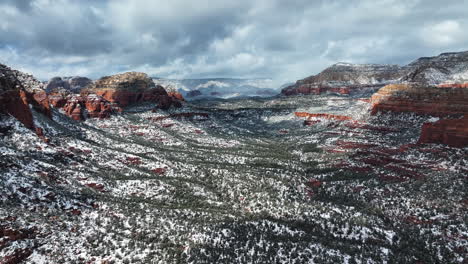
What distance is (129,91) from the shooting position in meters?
136

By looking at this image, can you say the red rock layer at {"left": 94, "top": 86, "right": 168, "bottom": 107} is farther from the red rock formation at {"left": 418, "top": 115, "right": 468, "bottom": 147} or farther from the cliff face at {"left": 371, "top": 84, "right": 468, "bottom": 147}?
the red rock formation at {"left": 418, "top": 115, "right": 468, "bottom": 147}

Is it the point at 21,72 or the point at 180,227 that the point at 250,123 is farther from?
the point at 180,227

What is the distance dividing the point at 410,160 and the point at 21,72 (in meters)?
95.3

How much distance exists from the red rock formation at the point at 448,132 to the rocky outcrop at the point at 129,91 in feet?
323

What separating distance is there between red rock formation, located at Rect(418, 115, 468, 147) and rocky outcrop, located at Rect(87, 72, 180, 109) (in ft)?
323

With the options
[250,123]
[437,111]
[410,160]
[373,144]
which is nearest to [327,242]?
[410,160]

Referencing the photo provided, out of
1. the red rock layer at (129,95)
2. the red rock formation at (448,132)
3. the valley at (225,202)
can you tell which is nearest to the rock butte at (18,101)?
the valley at (225,202)

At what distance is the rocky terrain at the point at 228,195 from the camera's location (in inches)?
1126

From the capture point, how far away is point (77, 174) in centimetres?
4228

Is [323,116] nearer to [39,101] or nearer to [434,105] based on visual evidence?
[434,105]

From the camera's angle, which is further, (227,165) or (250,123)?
(250,123)

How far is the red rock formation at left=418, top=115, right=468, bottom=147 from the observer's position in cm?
5834

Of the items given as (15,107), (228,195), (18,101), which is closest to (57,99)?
(18,101)

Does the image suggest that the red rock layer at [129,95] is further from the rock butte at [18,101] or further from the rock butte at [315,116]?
the rock butte at [315,116]
